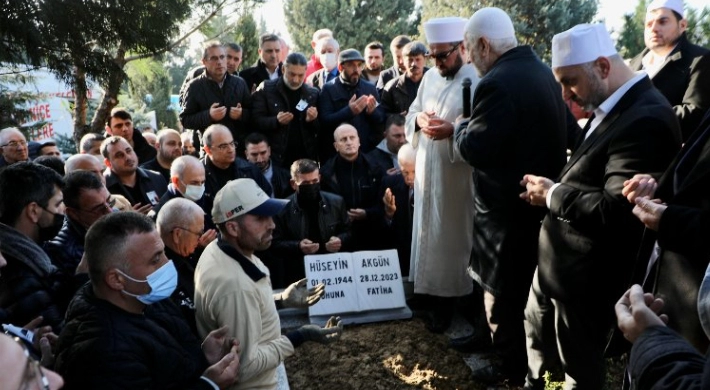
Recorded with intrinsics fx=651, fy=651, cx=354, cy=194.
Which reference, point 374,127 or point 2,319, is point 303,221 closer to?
point 374,127

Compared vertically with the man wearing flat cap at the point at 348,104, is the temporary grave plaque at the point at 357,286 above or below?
below

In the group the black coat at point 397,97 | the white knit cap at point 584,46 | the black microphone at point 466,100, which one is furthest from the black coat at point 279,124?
the white knit cap at point 584,46

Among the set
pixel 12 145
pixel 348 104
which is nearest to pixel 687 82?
pixel 348 104

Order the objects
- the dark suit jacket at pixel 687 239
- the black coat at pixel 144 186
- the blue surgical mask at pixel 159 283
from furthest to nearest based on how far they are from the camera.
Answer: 1. the black coat at pixel 144 186
2. the blue surgical mask at pixel 159 283
3. the dark suit jacket at pixel 687 239

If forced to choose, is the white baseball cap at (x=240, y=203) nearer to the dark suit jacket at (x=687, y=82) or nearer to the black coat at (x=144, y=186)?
the black coat at (x=144, y=186)

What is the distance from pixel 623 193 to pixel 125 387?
218cm

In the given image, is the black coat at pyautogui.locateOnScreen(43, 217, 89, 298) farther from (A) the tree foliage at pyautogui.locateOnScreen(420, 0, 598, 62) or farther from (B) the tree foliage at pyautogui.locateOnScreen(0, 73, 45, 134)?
(A) the tree foliage at pyautogui.locateOnScreen(420, 0, 598, 62)

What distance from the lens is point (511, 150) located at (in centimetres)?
416

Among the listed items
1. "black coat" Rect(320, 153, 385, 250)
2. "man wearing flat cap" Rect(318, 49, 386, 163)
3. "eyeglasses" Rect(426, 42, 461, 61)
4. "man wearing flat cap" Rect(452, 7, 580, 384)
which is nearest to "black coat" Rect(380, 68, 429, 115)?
"man wearing flat cap" Rect(318, 49, 386, 163)

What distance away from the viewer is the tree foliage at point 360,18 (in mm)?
27688

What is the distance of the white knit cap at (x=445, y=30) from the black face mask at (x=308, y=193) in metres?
1.83

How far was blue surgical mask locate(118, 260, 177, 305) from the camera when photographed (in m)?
2.61

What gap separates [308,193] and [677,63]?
3227 millimetres

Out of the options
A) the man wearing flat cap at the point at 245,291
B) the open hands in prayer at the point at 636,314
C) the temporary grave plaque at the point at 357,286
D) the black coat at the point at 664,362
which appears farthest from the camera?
the temporary grave plaque at the point at 357,286
